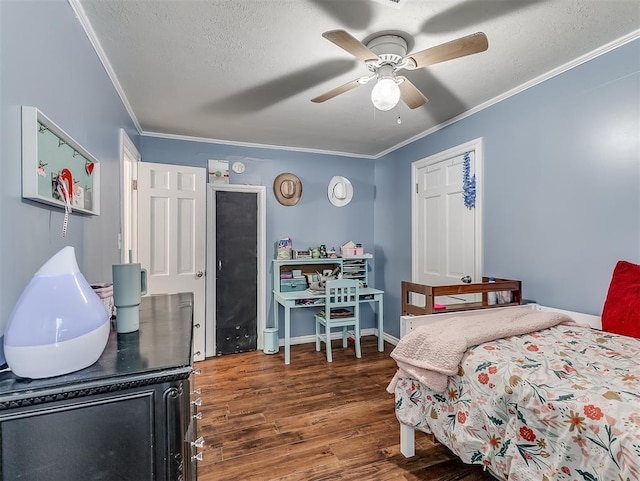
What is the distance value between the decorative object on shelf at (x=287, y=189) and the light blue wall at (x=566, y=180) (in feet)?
6.06

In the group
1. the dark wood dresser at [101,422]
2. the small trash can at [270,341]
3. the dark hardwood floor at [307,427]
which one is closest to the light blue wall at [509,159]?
the dark wood dresser at [101,422]

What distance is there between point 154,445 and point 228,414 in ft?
5.76

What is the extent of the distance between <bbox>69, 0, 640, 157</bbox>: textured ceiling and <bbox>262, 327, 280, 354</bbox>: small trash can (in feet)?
7.25

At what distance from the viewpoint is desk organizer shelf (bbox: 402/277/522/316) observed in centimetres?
206

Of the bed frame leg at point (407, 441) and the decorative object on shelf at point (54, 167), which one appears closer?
the decorative object on shelf at point (54, 167)

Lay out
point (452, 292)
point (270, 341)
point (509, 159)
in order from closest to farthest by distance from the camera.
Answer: point (452, 292) → point (509, 159) → point (270, 341)

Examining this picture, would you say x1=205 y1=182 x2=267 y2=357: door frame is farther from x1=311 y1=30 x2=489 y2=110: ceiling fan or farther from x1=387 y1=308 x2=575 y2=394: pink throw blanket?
x1=387 y1=308 x2=575 y2=394: pink throw blanket

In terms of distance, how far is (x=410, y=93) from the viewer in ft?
6.57

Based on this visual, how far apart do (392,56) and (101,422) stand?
1.97 m

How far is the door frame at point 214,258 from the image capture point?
3.53 metres

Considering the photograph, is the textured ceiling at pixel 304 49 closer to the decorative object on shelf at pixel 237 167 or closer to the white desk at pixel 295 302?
the decorative object on shelf at pixel 237 167

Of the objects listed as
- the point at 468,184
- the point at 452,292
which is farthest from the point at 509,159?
the point at 452,292

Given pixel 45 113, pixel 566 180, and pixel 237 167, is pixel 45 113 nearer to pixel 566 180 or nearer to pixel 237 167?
pixel 237 167

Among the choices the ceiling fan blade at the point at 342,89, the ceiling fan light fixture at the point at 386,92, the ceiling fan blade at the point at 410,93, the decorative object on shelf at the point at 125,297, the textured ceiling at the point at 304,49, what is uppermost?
the textured ceiling at the point at 304,49
